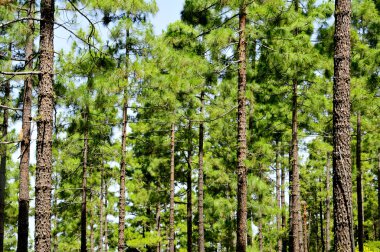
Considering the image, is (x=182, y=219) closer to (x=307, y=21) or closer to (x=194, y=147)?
(x=194, y=147)

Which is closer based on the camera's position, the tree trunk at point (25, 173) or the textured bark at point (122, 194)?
the tree trunk at point (25, 173)

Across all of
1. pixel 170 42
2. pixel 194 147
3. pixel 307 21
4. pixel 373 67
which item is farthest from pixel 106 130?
pixel 373 67

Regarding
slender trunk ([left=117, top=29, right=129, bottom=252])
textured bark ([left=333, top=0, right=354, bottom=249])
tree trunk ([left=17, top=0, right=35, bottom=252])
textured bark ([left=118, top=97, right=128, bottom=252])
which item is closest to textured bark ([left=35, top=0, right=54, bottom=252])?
textured bark ([left=333, top=0, right=354, bottom=249])

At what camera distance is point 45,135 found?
Answer: 7395 mm

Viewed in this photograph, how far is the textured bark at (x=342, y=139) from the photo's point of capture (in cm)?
639

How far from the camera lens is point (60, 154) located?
23938 millimetres

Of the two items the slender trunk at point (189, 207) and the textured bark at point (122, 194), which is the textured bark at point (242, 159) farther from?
the slender trunk at point (189, 207)

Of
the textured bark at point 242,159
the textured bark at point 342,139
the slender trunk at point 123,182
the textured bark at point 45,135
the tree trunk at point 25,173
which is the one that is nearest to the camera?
the textured bark at point 342,139

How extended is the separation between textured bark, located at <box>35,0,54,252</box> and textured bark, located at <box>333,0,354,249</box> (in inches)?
176

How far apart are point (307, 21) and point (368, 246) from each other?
11.6 meters

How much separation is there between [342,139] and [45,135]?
4.74 metres

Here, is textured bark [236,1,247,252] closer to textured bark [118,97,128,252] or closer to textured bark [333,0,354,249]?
textured bark [333,0,354,249]

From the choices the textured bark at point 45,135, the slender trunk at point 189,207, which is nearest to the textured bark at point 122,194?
the slender trunk at point 189,207

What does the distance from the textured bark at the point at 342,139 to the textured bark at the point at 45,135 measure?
14.7 ft
